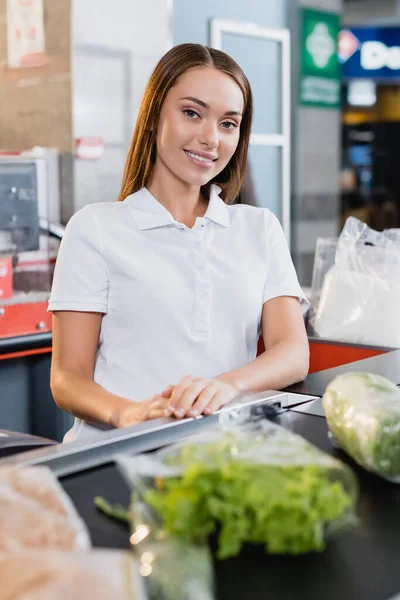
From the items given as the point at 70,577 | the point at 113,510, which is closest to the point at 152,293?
the point at 113,510

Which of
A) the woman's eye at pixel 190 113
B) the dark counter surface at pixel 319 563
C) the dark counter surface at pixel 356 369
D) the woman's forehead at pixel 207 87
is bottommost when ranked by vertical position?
the dark counter surface at pixel 356 369

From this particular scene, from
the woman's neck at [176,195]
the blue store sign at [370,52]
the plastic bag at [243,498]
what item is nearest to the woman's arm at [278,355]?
the woman's neck at [176,195]

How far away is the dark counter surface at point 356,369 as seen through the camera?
1.63 m

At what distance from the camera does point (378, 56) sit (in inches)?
392

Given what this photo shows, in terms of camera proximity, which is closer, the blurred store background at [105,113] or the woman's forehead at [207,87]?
the woman's forehead at [207,87]

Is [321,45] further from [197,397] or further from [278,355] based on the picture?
[197,397]

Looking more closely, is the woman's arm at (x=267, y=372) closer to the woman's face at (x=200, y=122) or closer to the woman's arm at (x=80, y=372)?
the woman's arm at (x=80, y=372)

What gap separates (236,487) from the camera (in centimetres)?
78

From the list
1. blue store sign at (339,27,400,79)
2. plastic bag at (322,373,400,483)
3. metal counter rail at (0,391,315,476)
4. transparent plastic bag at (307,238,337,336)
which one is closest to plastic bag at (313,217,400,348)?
transparent plastic bag at (307,238,337,336)

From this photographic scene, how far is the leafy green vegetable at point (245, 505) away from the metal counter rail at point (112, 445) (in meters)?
0.28

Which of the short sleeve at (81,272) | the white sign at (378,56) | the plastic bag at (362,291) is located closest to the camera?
the short sleeve at (81,272)

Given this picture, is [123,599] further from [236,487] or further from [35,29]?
[35,29]

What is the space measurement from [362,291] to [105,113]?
2076 mm

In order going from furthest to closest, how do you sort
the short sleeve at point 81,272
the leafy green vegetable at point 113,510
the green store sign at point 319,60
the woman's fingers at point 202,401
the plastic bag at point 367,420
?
the green store sign at point 319,60
the short sleeve at point 81,272
the woman's fingers at point 202,401
the plastic bag at point 367,420
the leafy green vegetable at point 113,510
